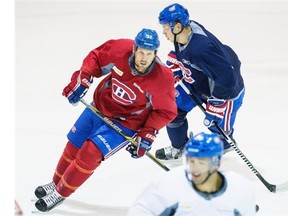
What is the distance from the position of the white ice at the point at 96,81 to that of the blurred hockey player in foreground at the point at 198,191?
1312 millimetres

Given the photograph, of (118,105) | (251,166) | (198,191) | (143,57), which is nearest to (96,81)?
(251,166)

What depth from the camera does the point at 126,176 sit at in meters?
4.29

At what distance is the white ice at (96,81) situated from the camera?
4.17 m

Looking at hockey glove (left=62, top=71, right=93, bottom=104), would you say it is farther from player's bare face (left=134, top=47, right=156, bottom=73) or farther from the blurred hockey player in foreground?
the blurred hockey player in foreground

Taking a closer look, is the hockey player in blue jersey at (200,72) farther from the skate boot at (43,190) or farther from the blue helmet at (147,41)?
the skate boot at (43,190)

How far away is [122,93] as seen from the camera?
3.70 m

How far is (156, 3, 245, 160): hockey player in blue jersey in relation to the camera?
12.8 feet

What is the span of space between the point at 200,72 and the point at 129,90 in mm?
555

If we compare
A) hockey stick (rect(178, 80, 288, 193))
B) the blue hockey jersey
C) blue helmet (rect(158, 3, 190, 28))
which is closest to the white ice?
hockey stick (rect(178, 80, 288, 193))

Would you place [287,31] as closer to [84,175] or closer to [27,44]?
[27,44]

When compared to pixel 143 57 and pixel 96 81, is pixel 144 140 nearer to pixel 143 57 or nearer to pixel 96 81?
pixel 143 57

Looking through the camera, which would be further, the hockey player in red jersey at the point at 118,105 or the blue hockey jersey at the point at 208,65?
the blue hockey jersey at the point at 208,65

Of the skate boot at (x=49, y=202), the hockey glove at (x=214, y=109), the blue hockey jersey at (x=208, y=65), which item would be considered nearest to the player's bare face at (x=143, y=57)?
the blue hockey jersey at (x=208, y=65)

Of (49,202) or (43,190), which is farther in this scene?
(43,190)
